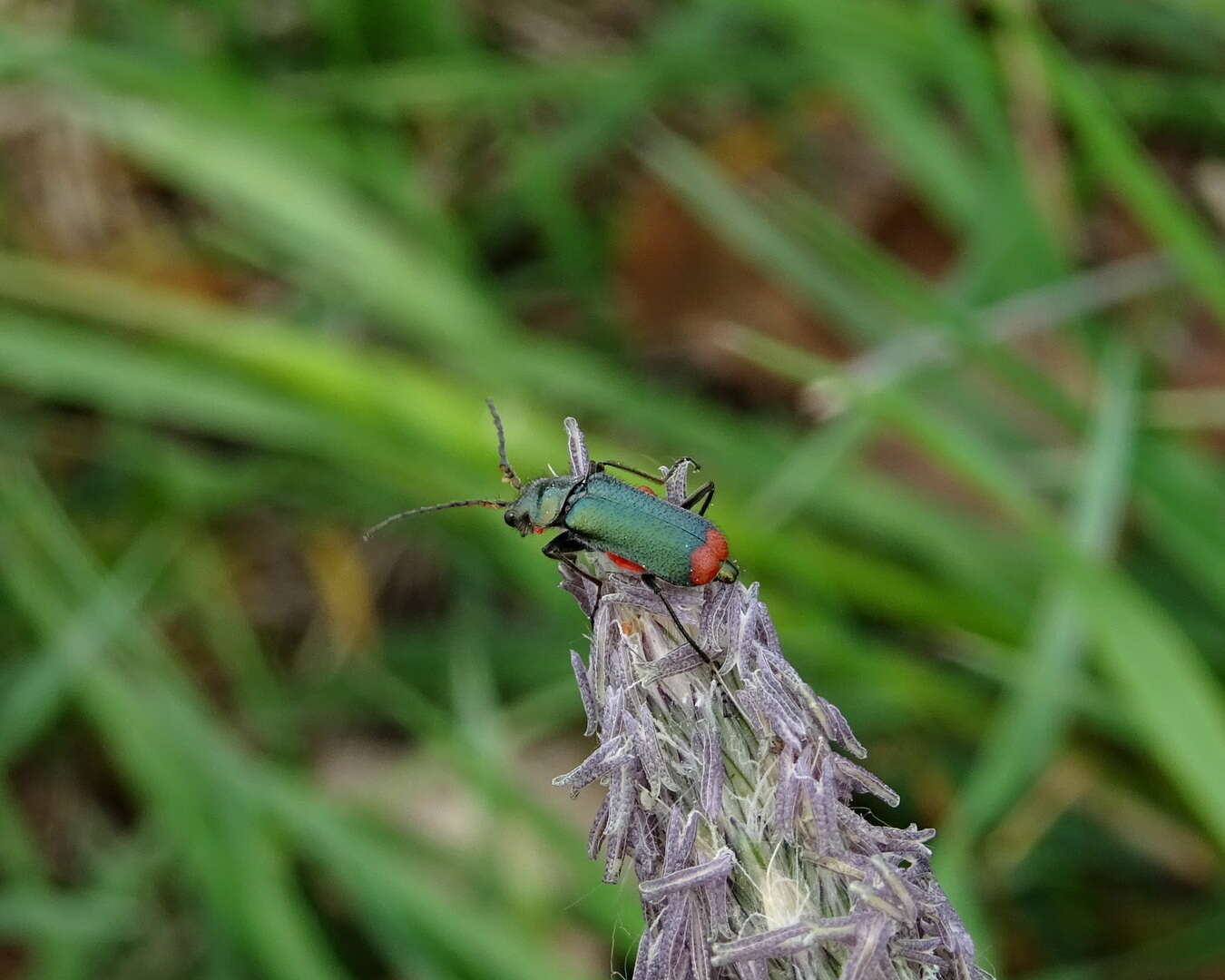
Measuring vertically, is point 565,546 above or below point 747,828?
above

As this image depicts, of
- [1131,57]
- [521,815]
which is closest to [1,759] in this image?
[521,815]

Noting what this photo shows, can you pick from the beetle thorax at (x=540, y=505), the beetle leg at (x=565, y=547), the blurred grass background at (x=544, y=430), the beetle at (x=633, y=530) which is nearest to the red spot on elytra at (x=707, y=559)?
A: the beetle at (x=633, y=530)

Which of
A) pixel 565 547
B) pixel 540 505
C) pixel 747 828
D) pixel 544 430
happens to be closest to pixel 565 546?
pixel 565 547

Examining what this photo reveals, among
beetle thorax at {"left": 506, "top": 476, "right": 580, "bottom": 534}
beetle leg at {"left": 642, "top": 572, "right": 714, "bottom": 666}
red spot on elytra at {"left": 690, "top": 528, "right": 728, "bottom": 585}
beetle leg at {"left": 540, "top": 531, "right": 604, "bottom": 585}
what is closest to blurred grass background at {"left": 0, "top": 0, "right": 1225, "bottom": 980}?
beetle thorax at {"left": 506, "top": 476, "right": 580, "bottom": 534}

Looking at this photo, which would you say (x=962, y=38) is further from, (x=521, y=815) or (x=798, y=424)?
(x=521, y=815)

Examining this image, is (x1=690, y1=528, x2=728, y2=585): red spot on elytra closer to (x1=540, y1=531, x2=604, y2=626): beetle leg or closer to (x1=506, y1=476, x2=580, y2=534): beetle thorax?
(x1=540, y1=531, x2=604, y2=626): beetle leg

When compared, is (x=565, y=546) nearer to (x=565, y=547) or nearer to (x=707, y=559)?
(x=565, y=547)

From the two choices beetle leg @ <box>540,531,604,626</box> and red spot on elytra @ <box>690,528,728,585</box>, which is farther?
beetle leg @ <box>540,531,604,626</box>
